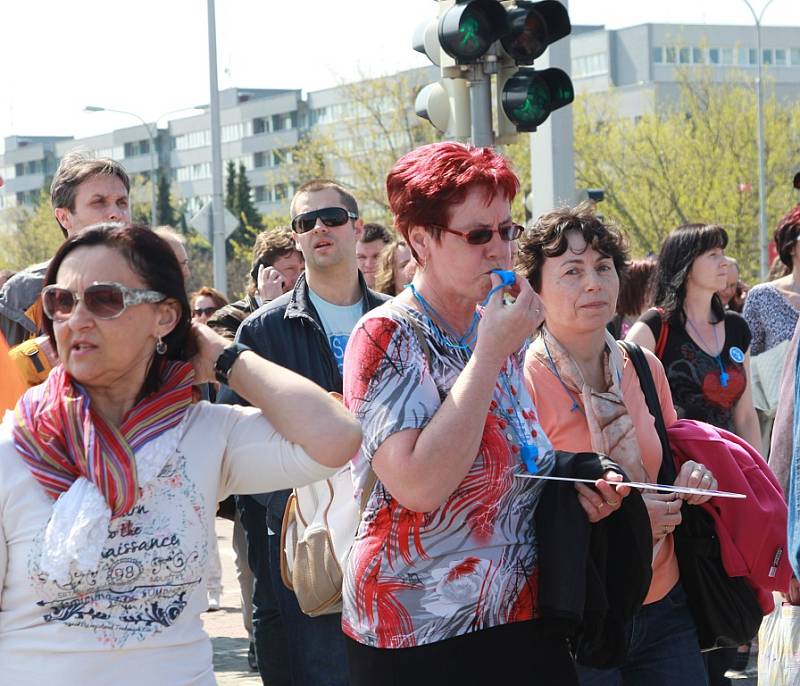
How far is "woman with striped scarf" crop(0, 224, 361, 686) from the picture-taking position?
109 inches

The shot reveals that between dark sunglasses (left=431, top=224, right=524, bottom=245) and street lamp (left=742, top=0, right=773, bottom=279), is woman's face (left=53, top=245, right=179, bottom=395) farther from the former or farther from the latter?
street lamp (left=742, top=0, right=773, bottom=279)

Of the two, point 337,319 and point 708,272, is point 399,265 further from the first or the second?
point 337,319

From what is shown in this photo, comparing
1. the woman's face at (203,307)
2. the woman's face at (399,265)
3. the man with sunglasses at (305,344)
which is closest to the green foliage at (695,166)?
the woman's face at (203,307)

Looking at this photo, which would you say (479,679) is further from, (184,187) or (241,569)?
(184,187)

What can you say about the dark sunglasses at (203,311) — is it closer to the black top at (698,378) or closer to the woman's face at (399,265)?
the woman's face at (399,265)

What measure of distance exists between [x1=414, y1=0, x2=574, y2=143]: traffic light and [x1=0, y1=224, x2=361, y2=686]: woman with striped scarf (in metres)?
5.06

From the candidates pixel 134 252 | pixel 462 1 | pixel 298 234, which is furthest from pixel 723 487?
pixel 462 1

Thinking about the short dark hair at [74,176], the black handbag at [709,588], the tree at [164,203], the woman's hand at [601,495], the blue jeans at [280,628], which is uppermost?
the tree at [164,203]

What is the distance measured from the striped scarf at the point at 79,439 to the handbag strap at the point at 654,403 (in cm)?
195

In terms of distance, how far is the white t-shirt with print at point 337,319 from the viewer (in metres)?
5.75

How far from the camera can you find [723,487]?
14.2 feet

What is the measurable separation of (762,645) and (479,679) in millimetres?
1310

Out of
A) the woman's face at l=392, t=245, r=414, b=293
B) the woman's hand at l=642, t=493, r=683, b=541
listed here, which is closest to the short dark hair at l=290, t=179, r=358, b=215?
the woman's face at l=392, t=245, r=414, b=293

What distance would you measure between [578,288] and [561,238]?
0.18 m
